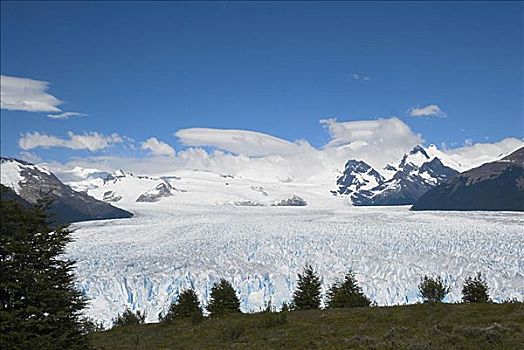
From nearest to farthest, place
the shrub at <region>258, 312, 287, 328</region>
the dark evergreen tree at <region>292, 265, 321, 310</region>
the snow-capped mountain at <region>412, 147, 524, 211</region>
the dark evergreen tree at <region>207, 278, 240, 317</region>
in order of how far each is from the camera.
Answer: the shrub at <region>258, 312, 287, 328</region> → the dark evergreen tree at <region>207, 278, 240, 317</region> → the dark evergreen tree at <region>292, 265, 321, 310</region> → the snow-capped mountain at <region>412, 147, 524, 211</region>

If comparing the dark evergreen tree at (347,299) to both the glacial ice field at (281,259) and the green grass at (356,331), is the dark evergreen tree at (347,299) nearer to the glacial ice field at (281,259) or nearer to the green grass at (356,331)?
the green grass at (356,331)

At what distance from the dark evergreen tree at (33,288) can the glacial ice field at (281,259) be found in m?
24.2

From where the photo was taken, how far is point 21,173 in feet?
519

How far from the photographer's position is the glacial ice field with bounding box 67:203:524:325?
4272cm

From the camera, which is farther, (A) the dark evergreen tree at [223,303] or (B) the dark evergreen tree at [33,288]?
(A) the dark evergreen tree at [223,303]

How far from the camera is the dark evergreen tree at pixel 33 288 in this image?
9.48m

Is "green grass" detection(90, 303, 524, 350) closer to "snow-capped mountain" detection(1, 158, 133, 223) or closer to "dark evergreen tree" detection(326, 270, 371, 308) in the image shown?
"dark evergreen tree" detection(326, 270, 371, 308)

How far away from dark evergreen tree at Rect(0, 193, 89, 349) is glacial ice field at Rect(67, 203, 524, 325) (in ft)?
79.3

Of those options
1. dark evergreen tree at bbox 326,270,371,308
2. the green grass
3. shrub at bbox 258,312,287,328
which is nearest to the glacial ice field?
dark evergreen tree at bbox 326,270,371,308

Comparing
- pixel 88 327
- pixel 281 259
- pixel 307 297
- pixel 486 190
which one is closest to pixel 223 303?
pixel 307 297

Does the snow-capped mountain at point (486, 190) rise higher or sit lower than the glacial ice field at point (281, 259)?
higher

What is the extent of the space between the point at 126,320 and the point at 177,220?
5426 cm

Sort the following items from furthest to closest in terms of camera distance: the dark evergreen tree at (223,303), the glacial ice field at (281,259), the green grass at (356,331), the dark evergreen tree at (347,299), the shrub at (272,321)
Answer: the glacial ice field at (281,259), the dark evergreen tree at (223,303), the dark evergreen tree at (347,299), the shrub at (272,321), the green grass at (356,331)

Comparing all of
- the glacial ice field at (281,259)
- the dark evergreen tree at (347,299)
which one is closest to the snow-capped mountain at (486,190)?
the glacial ice field at (281,259)
